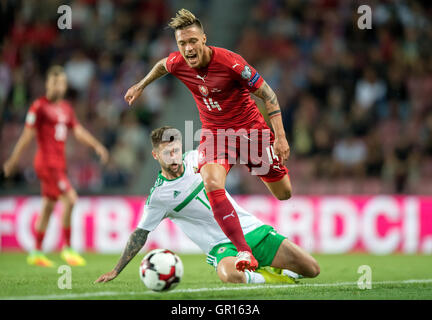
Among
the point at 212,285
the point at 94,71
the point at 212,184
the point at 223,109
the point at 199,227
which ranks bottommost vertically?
the point at 212,285

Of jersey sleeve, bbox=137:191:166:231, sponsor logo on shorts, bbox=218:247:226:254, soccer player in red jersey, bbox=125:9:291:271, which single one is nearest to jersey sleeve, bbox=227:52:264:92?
soccer player in red jersey, bbox=125:9:291:271

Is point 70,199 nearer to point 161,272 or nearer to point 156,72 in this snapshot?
point 156,72

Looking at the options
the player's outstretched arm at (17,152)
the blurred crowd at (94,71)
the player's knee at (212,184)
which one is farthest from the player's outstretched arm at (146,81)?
the blurred crowd at (94,71)

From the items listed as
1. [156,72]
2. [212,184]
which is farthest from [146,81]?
[212,184]

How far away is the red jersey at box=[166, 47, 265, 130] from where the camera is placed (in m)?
5.84

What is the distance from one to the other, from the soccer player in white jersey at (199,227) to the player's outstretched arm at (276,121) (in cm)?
66

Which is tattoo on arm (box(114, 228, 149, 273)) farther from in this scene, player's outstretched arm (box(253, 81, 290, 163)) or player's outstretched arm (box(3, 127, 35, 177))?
player's outstretched arm (box(3, 127, 35, 177))

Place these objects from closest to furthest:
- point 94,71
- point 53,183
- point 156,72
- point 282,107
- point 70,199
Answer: point 156,72, point 70,199, point 53,183, point 282,107, point 94,71

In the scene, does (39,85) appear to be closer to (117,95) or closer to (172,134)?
(117,95)

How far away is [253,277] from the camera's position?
5.95m

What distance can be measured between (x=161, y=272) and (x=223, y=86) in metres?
1.70

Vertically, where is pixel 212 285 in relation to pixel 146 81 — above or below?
below

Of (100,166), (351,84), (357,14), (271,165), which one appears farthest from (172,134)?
(357,14)

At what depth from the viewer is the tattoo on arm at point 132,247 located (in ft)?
19.1
